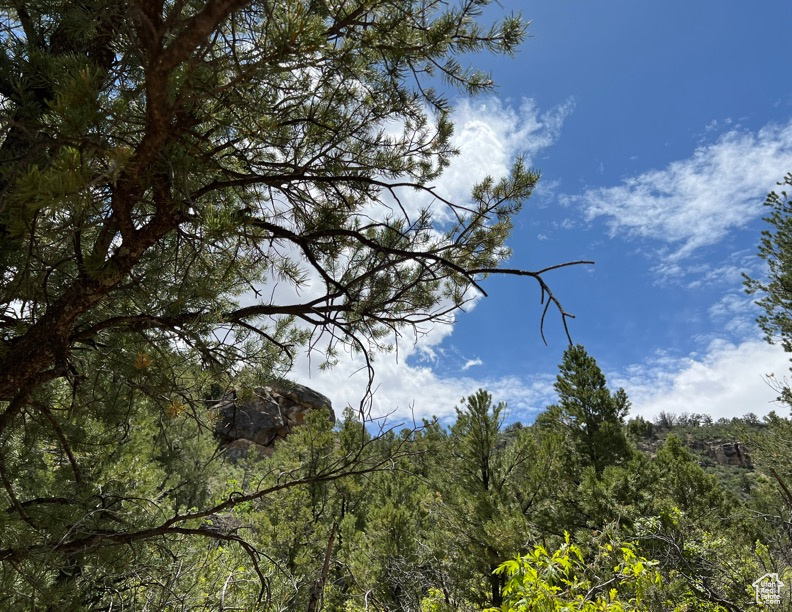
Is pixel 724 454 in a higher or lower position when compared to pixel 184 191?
higher

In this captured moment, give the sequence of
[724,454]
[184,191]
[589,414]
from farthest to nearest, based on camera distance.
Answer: [724,454], [589,414], [184,191]

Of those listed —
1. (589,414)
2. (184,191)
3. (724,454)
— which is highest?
(724,454)

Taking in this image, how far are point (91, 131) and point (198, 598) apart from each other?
16.1ft

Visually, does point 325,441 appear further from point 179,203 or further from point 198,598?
point 179,203

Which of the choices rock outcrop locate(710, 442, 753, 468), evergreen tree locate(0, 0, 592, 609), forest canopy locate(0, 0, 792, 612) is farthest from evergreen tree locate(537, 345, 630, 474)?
rock outcrop locate(710, 442, 753, 468)

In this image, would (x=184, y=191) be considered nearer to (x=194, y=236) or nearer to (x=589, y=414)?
(x=194, y=236)

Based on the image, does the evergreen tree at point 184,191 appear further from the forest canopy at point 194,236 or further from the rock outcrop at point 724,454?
the rock outcrop at point 724,454

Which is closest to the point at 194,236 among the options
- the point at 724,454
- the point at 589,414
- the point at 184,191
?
the point at 184,191

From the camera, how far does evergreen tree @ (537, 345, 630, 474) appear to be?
1100 cm

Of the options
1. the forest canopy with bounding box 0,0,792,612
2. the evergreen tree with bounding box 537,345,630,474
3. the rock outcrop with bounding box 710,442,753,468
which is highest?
the rock outcrop with bounding box 710,442,753,468

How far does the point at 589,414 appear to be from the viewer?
11.7 meters

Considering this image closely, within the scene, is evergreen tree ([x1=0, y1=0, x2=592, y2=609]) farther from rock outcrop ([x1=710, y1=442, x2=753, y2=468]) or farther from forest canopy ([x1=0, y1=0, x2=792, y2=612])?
rock outcrop ([x1=710, y1=442, x2=753, y2=468])

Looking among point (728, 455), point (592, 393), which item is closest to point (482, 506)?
point (592, 393)

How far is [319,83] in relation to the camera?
1994 mm
